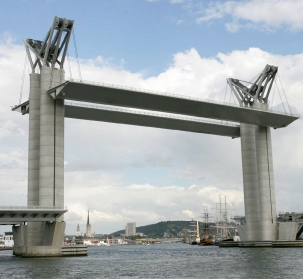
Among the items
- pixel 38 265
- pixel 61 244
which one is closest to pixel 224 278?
pixel 38 265

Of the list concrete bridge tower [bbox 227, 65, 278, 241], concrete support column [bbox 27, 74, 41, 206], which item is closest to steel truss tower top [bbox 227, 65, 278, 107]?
concrete bridge tower [bbox 227, 65, 278, 241]

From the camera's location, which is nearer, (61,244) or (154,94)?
(61,244)

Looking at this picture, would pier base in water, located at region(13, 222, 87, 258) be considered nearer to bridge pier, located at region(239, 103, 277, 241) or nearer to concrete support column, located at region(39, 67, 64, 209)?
concrete support column, located at region(39, 67, 64, 209)

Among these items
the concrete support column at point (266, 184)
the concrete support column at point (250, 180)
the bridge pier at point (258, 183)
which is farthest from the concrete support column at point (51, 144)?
the concrete support column at point (266, 184)

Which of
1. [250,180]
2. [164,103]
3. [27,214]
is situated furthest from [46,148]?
[250,180]

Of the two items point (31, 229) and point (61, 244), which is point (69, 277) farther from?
point (31, 229)

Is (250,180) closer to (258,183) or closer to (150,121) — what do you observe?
(258,183)

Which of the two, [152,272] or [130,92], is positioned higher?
[130,92]

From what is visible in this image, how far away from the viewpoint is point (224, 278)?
103 feet

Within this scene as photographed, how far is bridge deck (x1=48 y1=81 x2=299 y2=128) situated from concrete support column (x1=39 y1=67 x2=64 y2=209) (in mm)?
1352

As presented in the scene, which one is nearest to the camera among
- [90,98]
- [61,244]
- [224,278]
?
[224,278]

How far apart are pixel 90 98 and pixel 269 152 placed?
28.0 m

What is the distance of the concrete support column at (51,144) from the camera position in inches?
2120

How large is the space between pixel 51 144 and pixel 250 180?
3055cm
